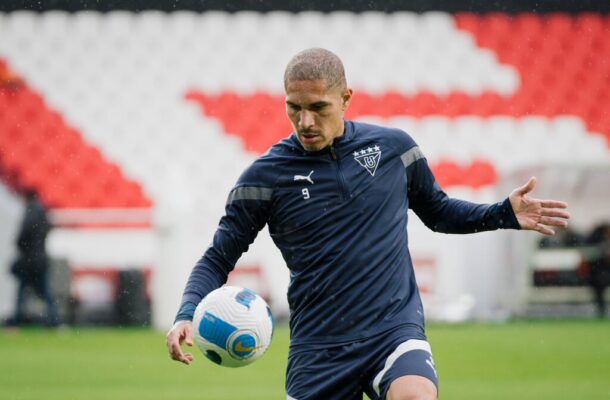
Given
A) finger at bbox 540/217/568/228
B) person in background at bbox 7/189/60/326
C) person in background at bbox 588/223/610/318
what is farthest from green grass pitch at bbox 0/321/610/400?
finger at bbox 540/217/568/228

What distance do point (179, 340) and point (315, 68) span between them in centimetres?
100

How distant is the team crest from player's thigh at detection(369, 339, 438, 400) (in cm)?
62

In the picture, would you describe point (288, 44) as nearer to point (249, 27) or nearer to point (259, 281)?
point (249, 27)

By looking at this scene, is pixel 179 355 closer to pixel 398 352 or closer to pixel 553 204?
pixel 398 352

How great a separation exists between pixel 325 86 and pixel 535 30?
43.1 feet

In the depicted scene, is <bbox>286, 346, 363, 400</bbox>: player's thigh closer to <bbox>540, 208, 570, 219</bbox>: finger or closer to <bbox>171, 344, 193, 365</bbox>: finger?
<bbox>171, 344, 193, 365</bbox>: finger

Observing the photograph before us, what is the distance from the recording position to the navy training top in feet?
10.5

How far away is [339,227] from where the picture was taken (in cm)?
327

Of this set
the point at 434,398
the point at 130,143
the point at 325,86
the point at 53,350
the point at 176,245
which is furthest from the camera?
the point at 130,143

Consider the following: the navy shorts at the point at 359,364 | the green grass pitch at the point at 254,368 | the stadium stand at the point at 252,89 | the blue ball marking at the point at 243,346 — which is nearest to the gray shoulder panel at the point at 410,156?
the navy shorts at the point at 359,364

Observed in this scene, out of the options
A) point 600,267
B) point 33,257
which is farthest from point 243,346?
point 600,267

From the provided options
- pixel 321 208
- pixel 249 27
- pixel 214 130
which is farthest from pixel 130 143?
pixel 321 208

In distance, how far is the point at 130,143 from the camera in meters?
14.7

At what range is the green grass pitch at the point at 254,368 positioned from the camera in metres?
6.22
